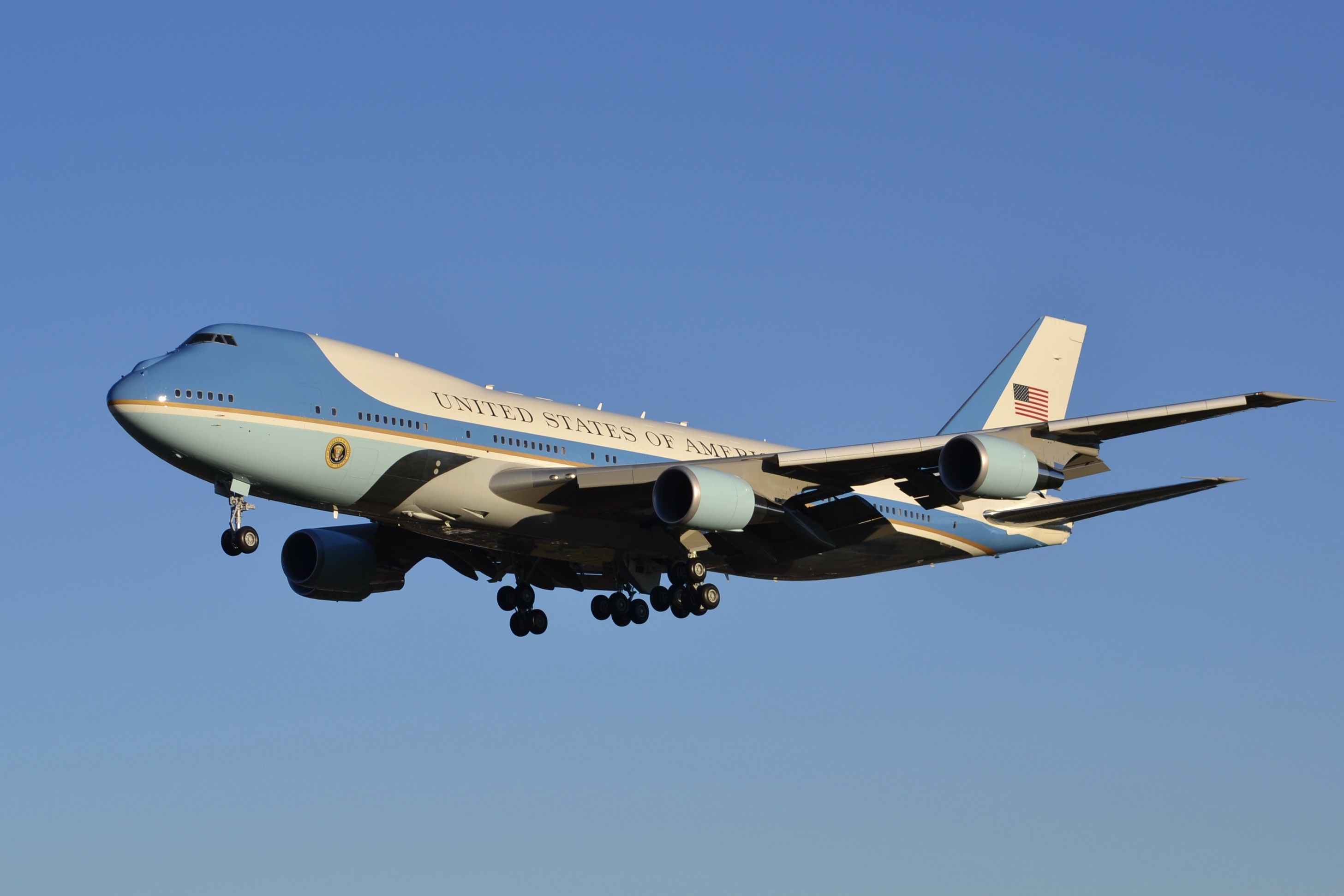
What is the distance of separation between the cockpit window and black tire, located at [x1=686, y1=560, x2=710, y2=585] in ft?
40.9

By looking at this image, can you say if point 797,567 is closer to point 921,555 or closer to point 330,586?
point 921,555

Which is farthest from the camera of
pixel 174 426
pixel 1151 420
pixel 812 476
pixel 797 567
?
pixel 797 567

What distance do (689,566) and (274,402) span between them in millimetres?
11391

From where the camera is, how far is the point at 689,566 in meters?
39.7

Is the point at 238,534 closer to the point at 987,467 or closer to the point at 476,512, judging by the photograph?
the point at 476,512

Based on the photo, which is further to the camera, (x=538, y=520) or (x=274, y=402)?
(x=538, y=520)

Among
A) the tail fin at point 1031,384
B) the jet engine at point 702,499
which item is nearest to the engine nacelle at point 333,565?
the jet engine at point 702,499

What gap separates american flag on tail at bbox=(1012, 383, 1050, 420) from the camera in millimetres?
47750

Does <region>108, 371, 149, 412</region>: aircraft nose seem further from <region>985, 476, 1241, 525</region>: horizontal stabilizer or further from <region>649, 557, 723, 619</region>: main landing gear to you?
<region>985, 476, 1241, 525</region>: horizontal stabilizer

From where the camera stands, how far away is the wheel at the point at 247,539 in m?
33.7

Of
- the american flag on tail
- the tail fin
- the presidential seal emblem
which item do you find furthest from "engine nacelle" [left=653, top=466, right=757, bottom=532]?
the american flag on tail

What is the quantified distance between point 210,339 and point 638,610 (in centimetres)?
1380

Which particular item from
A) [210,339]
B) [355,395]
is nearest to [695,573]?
[355,395]

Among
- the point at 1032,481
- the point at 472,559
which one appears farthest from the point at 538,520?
the point at 1032,481
